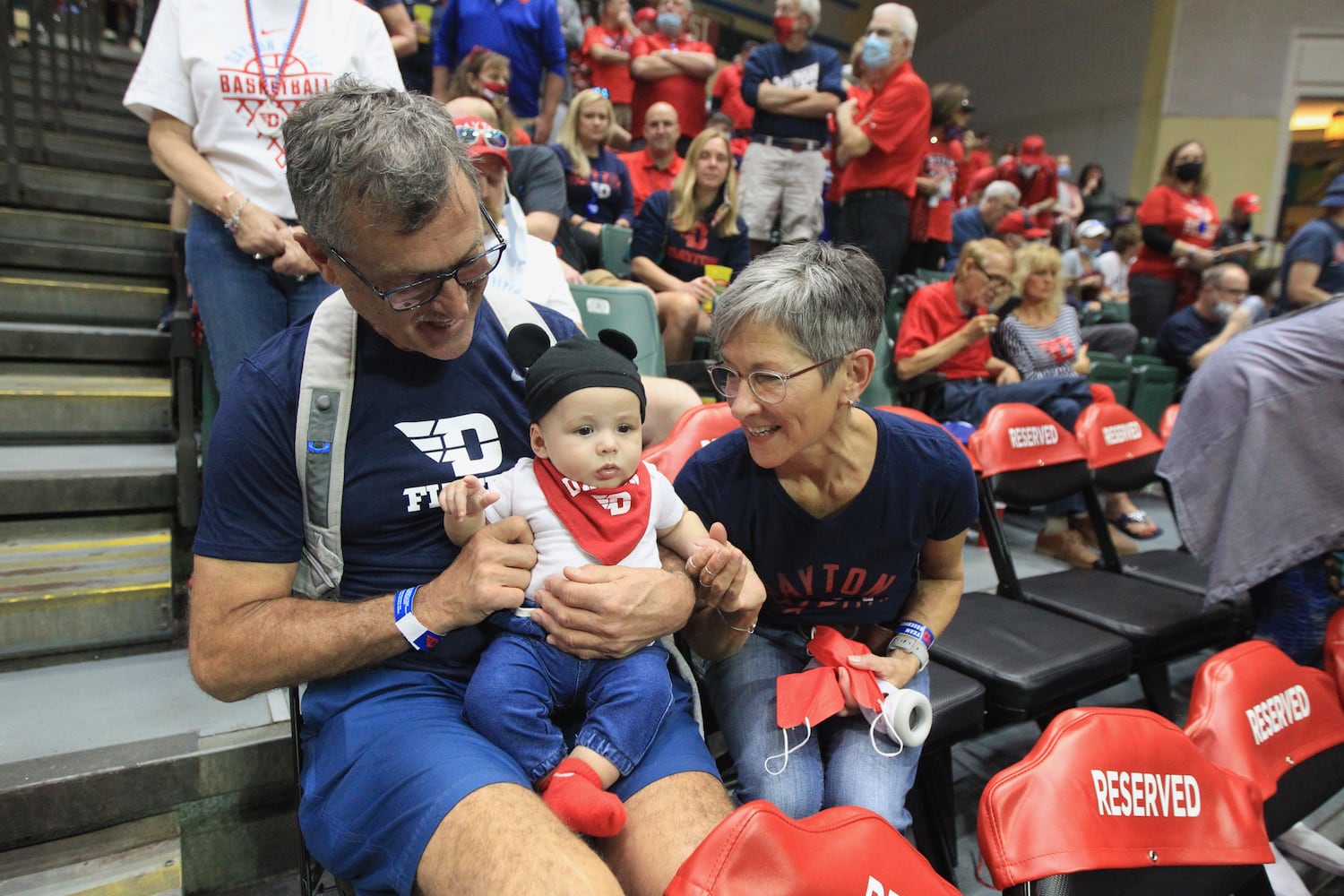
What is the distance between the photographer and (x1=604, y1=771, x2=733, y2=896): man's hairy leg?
1047 millimetres

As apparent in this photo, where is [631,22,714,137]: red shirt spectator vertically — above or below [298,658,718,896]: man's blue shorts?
above

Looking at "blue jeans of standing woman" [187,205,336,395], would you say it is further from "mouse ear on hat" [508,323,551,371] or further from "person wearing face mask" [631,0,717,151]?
"person wearing face mask" [631,0,717,151]

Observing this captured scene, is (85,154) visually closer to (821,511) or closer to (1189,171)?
(821,511)

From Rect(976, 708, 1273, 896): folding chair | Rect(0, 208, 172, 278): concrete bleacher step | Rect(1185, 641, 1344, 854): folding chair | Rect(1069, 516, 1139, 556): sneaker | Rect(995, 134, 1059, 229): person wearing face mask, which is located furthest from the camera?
Rect(995, 134, 1059, 229): person wearing face mask

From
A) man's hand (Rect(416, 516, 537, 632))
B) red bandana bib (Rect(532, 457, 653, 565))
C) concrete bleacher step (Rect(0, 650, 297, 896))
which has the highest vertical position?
red bandana bib (Rect(532, 457, 653, 565))

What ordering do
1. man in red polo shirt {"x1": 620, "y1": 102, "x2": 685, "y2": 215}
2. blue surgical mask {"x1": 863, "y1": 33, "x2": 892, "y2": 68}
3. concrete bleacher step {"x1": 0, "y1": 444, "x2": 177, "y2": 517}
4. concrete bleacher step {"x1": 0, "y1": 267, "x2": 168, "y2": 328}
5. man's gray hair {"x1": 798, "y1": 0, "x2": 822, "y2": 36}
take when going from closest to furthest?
concrete bleacher step {"x1": 0, "y1": 444, "x2": 177, "y2": 517} < concrete bleacher step {"x1": 0, "y1": 267, "x2": 168, "y2": 328} < blue surgical mask {"x1": 863, "y1": 33, "x2": 892, "y2": 68} < man's gray hair {"x1": 798, "y1": 0, "x2": 822, "y2": 36} < man in red polo shirt {"x1": 620, "y1": 102, "x2": 685, "y2": 215}

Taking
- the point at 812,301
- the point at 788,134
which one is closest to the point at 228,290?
the point at 812,301

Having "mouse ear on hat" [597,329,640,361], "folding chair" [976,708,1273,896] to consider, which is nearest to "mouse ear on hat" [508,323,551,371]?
"mouse ear on hat" [597,329,640,361]

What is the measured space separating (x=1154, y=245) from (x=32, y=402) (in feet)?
23.0

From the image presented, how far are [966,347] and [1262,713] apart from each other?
2436mm

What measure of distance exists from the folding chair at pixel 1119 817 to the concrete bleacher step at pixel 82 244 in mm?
3776

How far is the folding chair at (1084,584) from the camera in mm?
2221

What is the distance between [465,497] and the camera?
1.12m

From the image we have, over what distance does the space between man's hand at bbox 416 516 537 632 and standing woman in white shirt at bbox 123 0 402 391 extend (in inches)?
44.1
